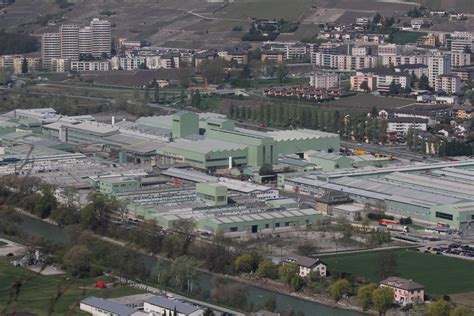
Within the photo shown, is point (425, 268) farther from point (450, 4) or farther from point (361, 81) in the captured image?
point (450, 4)

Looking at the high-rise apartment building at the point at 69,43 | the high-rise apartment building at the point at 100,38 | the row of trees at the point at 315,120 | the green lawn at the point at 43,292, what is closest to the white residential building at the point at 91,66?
the high-rise apartment building at the point at 69,43

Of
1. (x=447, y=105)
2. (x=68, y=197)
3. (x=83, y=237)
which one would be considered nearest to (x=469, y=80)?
(x=447, y=105)

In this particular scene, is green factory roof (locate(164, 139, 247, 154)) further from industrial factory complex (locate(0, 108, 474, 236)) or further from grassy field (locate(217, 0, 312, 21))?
grassy field (locate(217, 0, 312, 21))

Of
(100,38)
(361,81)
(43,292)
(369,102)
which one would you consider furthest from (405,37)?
(43,292)

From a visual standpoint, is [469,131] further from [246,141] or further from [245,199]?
[245,199]

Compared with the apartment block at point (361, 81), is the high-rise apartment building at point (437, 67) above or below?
above

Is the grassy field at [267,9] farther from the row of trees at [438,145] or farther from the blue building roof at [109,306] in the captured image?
the blue building roof at [109,306]
